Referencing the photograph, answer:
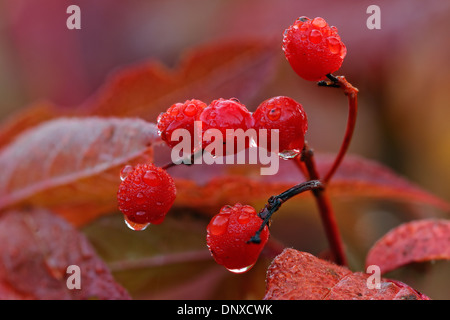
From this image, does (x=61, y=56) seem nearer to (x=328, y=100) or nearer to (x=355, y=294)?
(x=328, y=100)

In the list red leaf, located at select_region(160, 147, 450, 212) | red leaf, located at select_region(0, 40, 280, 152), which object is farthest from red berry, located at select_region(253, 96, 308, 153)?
red leaf, located at select_region(0, 40, 280, 152)

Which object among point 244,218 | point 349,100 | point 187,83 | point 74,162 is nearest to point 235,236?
point 244,218

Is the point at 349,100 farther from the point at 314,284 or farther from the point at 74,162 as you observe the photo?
the point at 74,162

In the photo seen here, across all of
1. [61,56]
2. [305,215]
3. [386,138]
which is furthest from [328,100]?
[61,56]

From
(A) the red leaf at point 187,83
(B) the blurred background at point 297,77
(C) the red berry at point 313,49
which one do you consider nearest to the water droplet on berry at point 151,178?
(C) the red berry at point 313,49

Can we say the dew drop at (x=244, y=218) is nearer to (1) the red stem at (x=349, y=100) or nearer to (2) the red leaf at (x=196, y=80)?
(1) the red stem at (x=349, y=100)

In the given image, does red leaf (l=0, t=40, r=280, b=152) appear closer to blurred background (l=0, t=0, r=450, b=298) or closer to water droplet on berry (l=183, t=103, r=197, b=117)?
blurred background (l=0, t=0, r=450, b=298)
